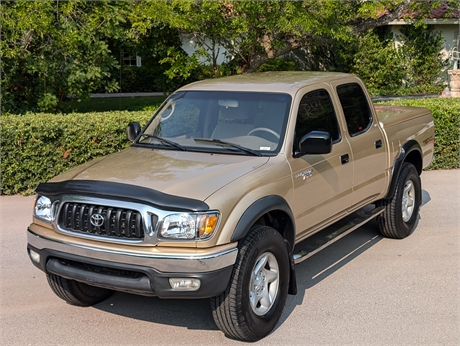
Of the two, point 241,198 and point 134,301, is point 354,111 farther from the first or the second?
point 134,301

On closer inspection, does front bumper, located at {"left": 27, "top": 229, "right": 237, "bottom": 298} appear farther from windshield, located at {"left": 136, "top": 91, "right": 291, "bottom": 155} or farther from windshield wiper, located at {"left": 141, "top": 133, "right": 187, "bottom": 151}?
windshield wiper, located at {"left": 141, "top": 133, "right": 187, "bottom": 151}

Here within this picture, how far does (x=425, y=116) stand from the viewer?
788 centimetres

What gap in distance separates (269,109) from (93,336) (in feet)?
8.08

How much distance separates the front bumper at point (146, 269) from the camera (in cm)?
428

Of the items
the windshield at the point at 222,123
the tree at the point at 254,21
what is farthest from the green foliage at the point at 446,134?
the windshield at the point at 222,123

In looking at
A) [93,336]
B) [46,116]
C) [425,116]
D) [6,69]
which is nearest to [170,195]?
[93,336]

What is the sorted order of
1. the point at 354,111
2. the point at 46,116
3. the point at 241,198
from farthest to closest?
the point at 46,116
the point at 354,111
the point at 241,198

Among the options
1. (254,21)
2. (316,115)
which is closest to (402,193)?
(316,115)

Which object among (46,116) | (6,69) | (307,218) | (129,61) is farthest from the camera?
(129,61)

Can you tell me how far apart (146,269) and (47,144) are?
5412 mm

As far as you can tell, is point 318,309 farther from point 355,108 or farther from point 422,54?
point 422,54

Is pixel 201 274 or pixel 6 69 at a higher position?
pixel 6 69

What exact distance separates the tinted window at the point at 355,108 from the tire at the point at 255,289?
1942 millimetres

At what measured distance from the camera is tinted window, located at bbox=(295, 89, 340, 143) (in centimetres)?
561
